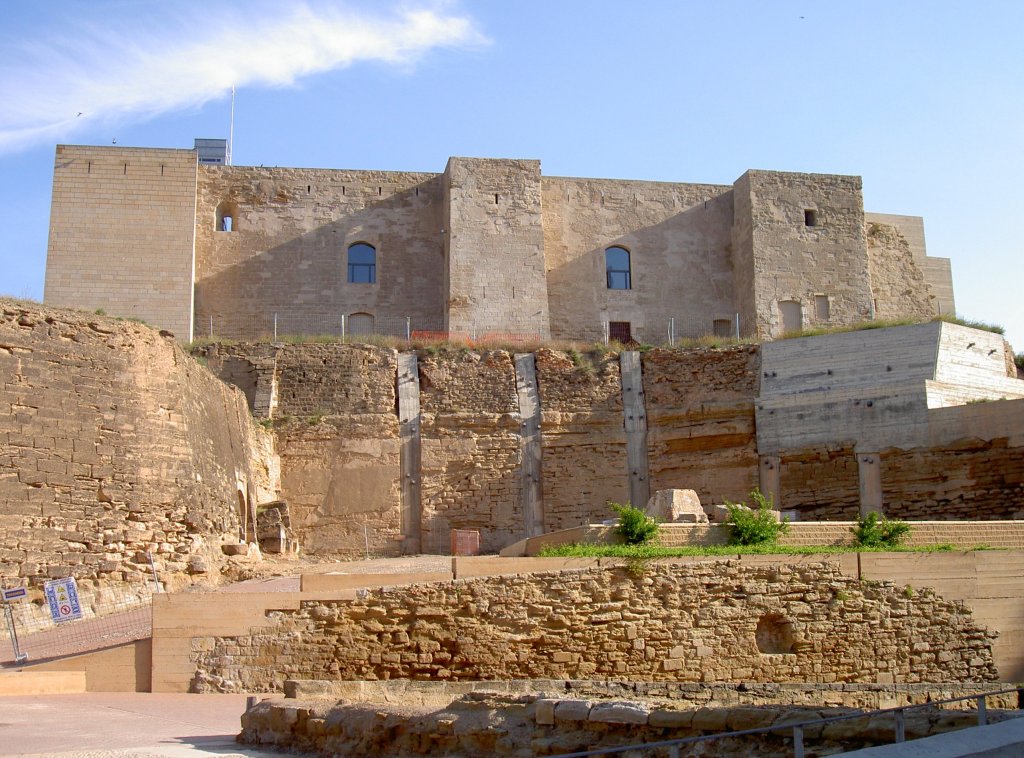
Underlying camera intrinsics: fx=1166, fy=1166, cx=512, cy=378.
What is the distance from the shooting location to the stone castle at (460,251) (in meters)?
27.9

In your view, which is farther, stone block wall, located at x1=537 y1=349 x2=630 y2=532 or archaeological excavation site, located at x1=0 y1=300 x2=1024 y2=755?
stone block wall, located at x1=537 y1=349 x2=630 y2=532

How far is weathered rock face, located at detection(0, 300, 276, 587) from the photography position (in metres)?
15.9

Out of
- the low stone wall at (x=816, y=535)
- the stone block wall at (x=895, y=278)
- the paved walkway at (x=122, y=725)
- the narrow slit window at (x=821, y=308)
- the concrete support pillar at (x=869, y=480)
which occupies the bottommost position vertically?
the paved walkway at (x=122, y=725)

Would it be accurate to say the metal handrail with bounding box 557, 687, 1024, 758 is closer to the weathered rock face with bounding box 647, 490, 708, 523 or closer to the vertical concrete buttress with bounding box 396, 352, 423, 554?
the weathered rock face with bounding box 647, 490, 708, 523

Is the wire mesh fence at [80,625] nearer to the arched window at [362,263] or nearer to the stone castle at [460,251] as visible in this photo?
the stone castle at [460,251]

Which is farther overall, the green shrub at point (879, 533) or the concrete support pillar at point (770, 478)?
the concrete support pillar at point (770, 478)

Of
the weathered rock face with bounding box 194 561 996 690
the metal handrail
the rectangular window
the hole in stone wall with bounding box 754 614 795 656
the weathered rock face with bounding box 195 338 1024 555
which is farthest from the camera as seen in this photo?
the rectangular window

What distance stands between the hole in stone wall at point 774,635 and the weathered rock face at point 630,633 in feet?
0.06

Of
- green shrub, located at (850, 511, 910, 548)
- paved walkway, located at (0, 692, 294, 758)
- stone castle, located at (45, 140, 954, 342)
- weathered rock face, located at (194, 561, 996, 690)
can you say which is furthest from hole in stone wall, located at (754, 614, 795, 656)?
stone castle, located at (45, 140, 954, 342)

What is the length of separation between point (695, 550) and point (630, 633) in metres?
1.81

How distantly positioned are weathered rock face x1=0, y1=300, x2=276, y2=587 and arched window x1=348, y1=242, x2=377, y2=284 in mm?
11143

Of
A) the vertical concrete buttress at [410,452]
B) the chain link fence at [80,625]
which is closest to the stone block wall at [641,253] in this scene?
the vertical concrete buttress at [410,452]

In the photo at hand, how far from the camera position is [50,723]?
9219 millimetres

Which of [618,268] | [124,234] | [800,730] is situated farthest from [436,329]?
[800,730]
